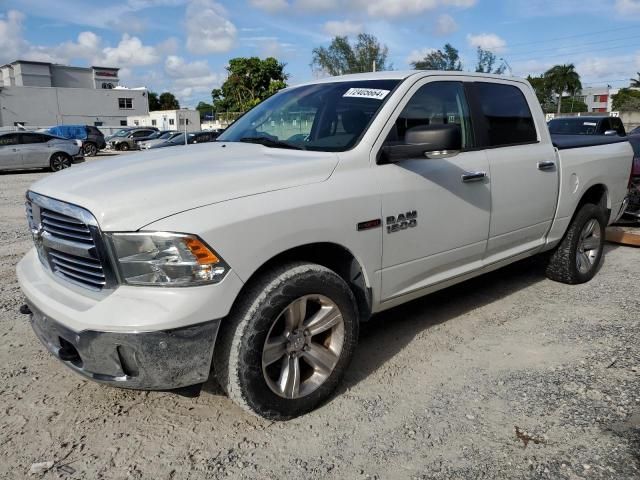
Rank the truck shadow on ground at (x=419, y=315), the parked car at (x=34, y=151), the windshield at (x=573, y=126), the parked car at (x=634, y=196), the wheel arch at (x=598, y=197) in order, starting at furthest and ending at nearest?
the parked car at (x=34, y=151), the windshield at (x=573, y=126), the parked car at (x=634, y=196), the wheel arch at (x=598, y=197), the truck shadow on ground at (x=419, y=315)

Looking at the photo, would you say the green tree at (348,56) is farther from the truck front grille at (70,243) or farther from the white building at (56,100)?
the truck front grille at (70,243)

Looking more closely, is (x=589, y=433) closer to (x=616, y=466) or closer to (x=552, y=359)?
(x=616, y=466)

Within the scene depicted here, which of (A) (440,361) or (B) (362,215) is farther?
(A) (440,361)

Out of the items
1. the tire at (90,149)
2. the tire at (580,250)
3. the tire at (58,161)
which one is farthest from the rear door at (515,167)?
the tire at (90,149)

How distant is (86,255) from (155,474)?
107 centimetres

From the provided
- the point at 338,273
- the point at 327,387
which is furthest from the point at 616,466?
the point at 338,273

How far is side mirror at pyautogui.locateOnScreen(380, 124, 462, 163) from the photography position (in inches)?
116

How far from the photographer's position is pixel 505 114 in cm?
418

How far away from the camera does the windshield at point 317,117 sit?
10.8 ft

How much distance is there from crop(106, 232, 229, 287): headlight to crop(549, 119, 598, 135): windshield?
1318 cm

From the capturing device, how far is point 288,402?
280 cm

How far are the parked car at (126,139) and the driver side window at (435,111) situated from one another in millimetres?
33377

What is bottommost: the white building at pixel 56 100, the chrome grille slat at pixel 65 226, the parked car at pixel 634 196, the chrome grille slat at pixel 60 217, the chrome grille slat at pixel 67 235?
the parked car at pixel 634 196

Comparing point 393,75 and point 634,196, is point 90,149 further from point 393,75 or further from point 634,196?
point 393,75
